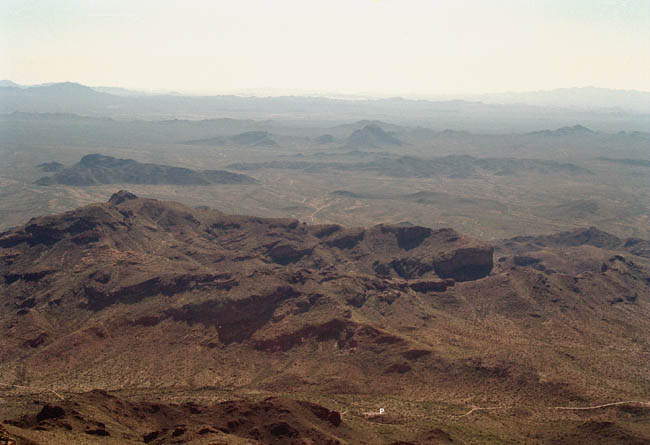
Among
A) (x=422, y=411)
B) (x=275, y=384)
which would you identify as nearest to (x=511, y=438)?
(x=422, y=411)

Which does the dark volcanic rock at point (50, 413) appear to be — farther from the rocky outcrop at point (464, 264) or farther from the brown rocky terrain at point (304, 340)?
the rocky outcrop at point (464, 264)

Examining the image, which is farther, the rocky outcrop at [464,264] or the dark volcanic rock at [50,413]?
the rocky outcrop at [464,264]

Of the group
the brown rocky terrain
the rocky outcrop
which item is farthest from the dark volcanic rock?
the rocky outcrop

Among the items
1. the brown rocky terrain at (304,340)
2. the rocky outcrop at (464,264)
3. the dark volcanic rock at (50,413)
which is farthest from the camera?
the rocky outcrop at (464,264)

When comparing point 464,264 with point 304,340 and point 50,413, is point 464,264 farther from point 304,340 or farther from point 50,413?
point 50,413

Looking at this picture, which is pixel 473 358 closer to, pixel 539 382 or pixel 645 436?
pixel 539 382

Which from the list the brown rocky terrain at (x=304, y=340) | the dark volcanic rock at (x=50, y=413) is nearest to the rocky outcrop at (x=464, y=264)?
the brown rocky terrain at (x=304, y=340)

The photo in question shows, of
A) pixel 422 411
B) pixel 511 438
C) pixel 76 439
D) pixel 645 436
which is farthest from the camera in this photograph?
pixel 422 411

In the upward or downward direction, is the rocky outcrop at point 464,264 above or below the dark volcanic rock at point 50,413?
below
